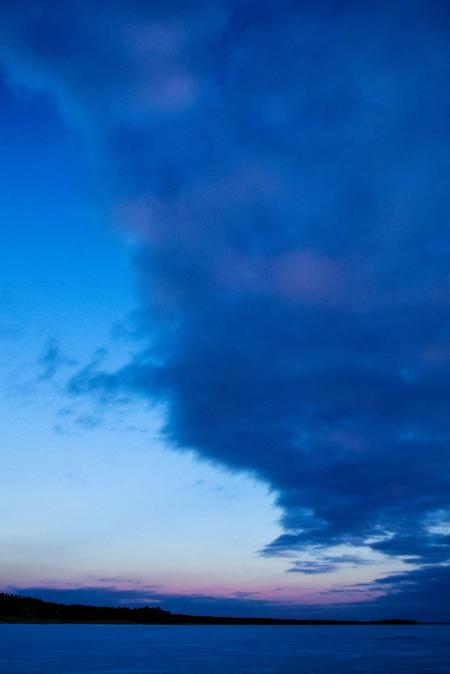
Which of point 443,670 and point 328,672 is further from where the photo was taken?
point 443,670

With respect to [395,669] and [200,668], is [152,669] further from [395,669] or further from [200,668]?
[395,669]

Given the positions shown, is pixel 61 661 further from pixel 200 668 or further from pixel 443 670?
pixel 443 670

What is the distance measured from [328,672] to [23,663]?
2303 cm

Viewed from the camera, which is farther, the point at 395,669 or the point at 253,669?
the point at 395,669

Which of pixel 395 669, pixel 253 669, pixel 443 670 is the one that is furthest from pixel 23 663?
pixel 443 670

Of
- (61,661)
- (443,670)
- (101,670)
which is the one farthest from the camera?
(61,661)

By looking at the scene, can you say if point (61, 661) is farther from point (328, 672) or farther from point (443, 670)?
point (443, 670)

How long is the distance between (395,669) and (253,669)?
11871mm

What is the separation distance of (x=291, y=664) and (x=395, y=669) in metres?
8.45

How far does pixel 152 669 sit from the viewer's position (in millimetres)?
46844

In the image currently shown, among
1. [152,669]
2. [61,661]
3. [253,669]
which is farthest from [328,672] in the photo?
[61,661]

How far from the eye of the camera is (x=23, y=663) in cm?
4856

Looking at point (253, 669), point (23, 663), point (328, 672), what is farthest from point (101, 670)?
point (328, 672)

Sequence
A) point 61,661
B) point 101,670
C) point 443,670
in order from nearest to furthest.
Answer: point 101,670, point 443,670, point 61,661
